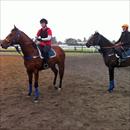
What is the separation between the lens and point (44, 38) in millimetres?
11656

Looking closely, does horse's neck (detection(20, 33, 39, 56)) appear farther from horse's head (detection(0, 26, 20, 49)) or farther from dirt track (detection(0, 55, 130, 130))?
dirt track (detection(0, 55, 130, 130))

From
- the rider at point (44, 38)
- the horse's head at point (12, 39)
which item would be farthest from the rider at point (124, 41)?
the horse's head at point (12, 39)

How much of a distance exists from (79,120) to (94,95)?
11.1 ft

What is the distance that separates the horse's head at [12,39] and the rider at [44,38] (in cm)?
79

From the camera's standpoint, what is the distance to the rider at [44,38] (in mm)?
11641

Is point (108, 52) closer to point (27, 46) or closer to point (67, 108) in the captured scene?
point (27, 46)

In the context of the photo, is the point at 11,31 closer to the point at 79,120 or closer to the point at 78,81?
the point at 79,120

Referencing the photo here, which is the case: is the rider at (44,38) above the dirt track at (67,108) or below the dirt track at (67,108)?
above

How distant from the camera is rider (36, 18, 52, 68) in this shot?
11641 millimetres

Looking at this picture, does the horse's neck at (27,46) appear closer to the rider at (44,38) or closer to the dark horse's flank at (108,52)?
the rider at (44,38)

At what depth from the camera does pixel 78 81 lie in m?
15.3

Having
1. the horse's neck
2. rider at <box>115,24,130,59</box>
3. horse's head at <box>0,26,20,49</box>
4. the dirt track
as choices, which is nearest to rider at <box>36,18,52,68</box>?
the horse's neck

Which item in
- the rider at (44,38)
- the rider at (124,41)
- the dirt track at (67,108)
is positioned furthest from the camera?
the rider at (124,41)

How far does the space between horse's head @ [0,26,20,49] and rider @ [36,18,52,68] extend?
79 centimetres
